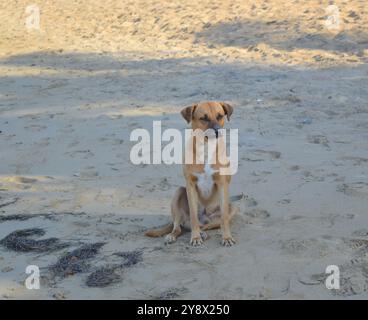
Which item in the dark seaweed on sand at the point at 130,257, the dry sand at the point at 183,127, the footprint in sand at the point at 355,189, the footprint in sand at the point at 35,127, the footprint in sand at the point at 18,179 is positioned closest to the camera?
the dry sand at the point at 183,127

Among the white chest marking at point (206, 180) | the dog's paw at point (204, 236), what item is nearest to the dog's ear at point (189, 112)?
the white chest marking at point (206, 180)

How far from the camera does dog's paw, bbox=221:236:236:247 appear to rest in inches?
221

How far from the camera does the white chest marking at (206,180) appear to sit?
572 centimetres

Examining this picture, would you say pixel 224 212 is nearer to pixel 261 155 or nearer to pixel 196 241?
pixel 196 241

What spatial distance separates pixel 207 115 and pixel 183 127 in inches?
144

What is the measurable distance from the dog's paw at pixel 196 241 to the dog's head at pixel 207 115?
97 cm

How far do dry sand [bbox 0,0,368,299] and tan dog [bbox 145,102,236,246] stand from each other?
0.48 ft

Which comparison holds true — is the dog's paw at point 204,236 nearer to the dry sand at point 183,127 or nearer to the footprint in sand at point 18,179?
the dry sand at point 183,127

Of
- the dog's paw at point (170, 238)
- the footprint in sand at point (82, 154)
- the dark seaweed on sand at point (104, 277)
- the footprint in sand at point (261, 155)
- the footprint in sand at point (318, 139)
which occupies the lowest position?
the dark seaweed on sand at point (104, 277)

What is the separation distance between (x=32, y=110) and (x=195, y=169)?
6.15 meters

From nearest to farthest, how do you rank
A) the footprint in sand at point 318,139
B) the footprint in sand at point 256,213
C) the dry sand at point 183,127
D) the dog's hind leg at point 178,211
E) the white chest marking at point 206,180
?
the dry sand at point 183,127 < the white chest marking at point 206,180 < the dog's hind leg at point 178,211 < the footprint in sand at point 256,213 < the footprint in sand at point 318,139

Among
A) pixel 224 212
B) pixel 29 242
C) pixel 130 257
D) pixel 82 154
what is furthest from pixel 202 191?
pixel 82 154

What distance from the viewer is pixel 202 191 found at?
19.3ft
